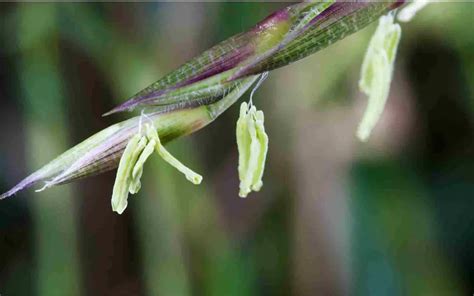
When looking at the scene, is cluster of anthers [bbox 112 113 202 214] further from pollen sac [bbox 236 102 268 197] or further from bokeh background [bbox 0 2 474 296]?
bokeh background [bbox 0 2 474 296]

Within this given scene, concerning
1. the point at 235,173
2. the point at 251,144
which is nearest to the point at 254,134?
the point at 251,144

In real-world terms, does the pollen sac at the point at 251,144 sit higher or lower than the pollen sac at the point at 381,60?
lower

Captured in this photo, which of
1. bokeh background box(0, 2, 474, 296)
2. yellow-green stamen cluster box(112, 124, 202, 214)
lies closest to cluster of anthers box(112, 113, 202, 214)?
yellow-green stamen cluster box(112, 124, 202, 214)

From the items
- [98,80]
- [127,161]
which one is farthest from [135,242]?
[127,161]

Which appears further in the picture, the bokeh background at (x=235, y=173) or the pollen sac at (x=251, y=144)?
the bokeh background at (x=235, y=173)

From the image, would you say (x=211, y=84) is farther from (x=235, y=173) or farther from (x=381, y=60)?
(x=235, y=173)

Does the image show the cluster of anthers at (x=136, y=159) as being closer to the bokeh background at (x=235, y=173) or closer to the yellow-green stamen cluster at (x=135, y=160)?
the yellow-green stamen cluster at (x=135, y=160)

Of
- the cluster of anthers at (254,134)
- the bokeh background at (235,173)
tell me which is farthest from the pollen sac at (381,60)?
the bokeh background at (235,173)

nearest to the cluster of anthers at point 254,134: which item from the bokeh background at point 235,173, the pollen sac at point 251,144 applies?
the pollen sac at point 251,144
